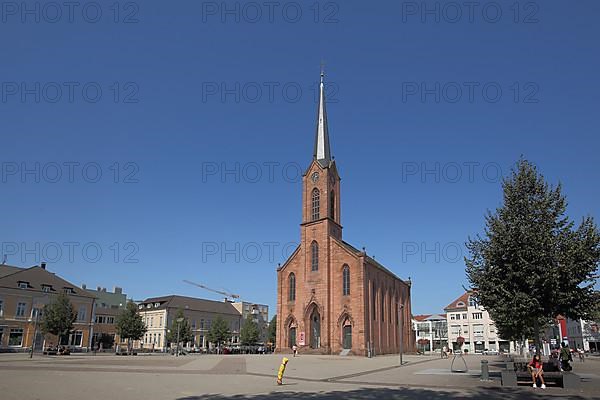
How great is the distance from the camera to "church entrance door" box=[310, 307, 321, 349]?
57.6m

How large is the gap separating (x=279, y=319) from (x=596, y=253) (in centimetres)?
4618

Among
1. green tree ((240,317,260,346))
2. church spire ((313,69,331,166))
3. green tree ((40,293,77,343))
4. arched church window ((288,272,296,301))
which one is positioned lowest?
green tree ((240,317,260,346))

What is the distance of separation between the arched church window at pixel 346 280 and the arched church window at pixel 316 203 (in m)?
8.38

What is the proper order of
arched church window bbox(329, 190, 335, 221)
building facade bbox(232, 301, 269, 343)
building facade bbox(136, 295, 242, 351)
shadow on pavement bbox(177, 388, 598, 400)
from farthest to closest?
building facade bbox(232, 301, 269, 343) < building facade bbox(136, 295, 242, 351) < arched church window bbox(329, 190, 335, 221) < shadow on pavement bbox(177, 388, 598, 400)

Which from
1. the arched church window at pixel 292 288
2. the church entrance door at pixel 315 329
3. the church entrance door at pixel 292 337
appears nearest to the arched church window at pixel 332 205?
the arched church window at pixel 292 288

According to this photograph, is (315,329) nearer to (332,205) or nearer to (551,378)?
(332,205)

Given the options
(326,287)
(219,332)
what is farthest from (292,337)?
(219,332)

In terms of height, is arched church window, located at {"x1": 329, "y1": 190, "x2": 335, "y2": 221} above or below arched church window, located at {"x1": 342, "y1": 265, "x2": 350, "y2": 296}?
above

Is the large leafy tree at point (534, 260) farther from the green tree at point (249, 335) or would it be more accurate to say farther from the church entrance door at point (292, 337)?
the green tree at point (249, 335)

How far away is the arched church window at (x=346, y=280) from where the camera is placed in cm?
5656

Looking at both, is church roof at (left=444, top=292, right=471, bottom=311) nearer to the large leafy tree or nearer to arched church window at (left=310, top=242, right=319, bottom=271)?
arched church window at (left=310, top=242, right=319, bottom=271)

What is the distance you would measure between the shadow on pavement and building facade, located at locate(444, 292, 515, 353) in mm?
82683

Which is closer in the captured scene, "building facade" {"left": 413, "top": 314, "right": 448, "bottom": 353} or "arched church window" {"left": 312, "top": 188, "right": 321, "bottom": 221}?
"arched church window" {"left": 312, "top": 188, "right": 321, "bottom": 221}

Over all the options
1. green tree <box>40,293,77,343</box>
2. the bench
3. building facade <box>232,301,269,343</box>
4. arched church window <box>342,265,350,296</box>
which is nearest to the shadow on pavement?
the bench
